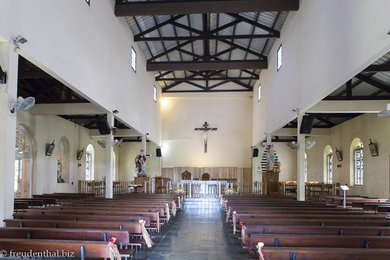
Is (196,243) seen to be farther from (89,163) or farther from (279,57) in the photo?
(89,163)

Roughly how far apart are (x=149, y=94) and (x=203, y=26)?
6224 millimetres

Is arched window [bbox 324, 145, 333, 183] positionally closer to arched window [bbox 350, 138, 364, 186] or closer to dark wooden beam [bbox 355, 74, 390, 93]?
arched window [bbox 350, 138, 364, 186]

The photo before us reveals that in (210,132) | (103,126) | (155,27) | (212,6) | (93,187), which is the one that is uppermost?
(155,27)

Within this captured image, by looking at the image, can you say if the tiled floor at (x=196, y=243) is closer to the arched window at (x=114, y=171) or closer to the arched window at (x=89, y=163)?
the arched window at (x=89, y=163)

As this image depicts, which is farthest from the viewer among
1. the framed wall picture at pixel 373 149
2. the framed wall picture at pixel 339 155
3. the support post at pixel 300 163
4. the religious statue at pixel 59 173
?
the framed wall picture at pixel 339 155

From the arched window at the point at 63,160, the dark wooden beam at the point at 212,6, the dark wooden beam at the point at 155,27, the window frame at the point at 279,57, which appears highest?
the dark wooden beam at the point at 155,27

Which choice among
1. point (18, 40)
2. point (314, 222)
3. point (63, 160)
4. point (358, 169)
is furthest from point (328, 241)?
point (63, 160)

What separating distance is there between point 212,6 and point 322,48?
4.56 meters

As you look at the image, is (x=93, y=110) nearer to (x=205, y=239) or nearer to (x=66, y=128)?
(x=66, y=128)

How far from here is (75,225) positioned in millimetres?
6035

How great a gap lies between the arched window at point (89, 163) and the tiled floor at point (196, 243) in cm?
1073

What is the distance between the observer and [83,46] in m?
10.4

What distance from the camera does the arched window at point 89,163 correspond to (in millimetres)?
21000

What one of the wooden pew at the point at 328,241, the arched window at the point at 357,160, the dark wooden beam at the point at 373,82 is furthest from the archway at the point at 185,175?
the wooden pew at the point at 328,241
